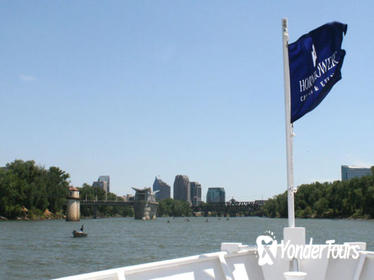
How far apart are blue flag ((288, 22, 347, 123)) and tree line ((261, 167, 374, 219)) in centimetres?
13530

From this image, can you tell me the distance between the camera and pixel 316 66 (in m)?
8.67

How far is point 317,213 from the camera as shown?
169500mm


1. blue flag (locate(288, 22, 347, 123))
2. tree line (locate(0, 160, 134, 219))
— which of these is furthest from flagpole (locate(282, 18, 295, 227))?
tree line (locate(0, 160, 134, 219))

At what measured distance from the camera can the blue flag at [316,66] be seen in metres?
8.59

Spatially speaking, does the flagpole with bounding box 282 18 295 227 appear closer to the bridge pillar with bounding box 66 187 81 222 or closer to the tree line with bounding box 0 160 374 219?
the tree line with bounding box 0 160 374 219

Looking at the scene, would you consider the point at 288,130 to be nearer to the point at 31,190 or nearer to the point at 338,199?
the point at 31,190

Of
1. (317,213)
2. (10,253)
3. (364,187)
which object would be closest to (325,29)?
(10,253)

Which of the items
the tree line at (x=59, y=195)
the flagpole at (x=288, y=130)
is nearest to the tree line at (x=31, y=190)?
the tree line at (x=59, y=195)

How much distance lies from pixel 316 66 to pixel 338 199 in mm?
161357

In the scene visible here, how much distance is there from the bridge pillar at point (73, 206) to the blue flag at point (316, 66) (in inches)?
5999

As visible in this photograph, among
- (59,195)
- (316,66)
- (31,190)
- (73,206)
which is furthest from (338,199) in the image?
(316,66)

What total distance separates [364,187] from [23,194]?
106849 millimetres

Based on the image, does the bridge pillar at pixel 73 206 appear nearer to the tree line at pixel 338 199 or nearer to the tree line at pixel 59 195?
the tree line at pixel 59 195

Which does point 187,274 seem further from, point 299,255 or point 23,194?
point 23,194
